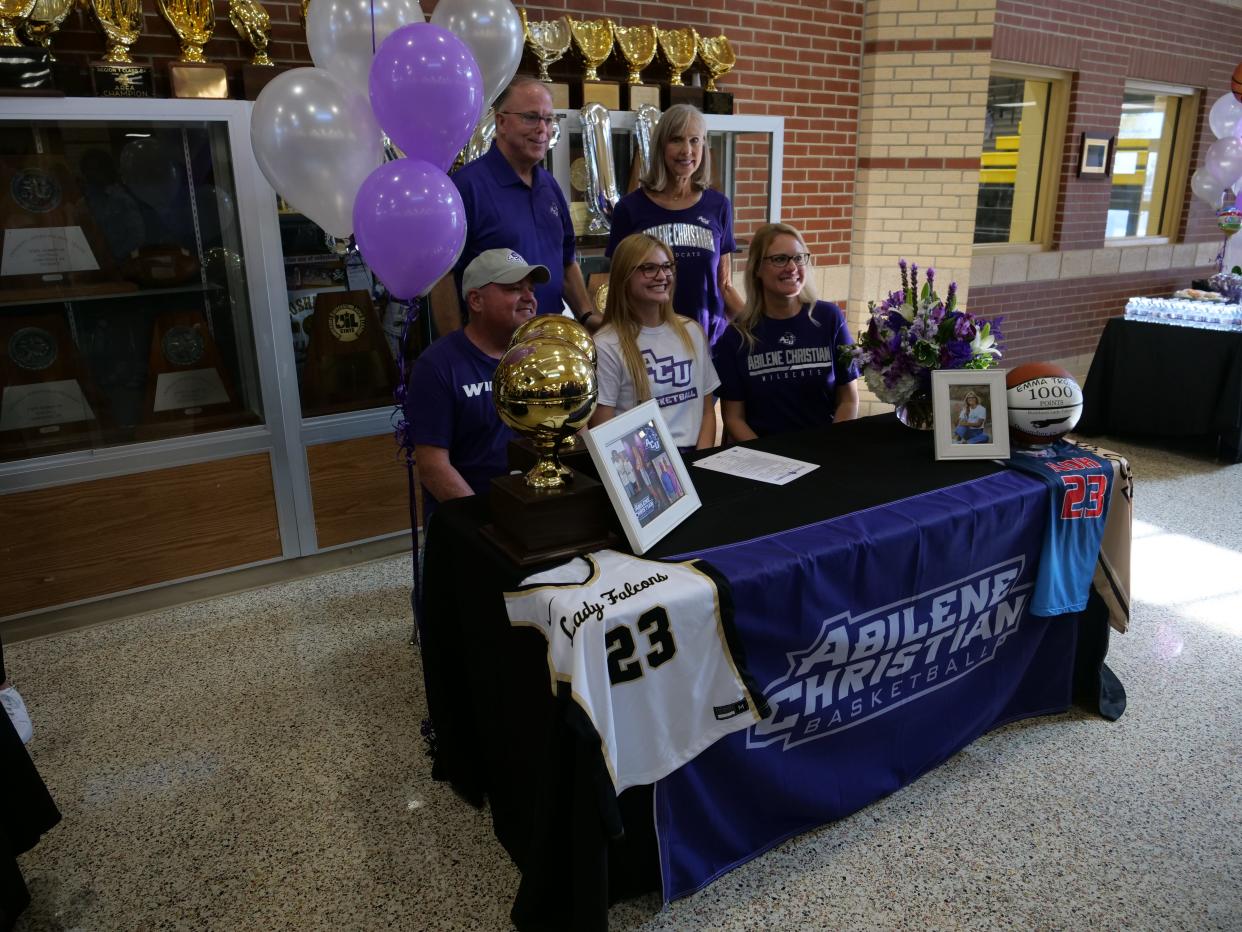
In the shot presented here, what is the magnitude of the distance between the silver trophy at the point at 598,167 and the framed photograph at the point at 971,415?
1.93m

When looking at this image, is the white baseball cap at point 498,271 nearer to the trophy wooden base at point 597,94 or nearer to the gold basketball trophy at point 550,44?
the gold basketball trophy at point 550,44

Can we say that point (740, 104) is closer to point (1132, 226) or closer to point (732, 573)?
point (732, 573)

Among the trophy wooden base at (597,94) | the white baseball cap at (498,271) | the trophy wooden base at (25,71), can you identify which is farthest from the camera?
the trophy wooden base at (597,94)

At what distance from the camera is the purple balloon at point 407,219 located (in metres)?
2.06

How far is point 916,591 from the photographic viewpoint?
196 cm

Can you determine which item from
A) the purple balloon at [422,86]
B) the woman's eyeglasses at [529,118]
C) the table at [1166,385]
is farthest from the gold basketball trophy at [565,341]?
the table at [1166,385]

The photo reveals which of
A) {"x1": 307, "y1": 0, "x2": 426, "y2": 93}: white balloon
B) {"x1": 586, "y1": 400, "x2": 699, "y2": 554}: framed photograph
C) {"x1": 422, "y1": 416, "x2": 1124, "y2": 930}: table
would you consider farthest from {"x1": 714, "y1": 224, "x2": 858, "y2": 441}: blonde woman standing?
{"x1": 307, "y1": 0, "x2": 426, "y2": 93}: white balloon

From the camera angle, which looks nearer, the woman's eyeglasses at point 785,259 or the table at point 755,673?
the table at point 755,673

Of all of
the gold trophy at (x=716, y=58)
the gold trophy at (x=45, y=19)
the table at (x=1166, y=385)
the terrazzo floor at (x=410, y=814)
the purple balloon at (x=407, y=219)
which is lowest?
the terrazzo floor at (x=410, y=814)

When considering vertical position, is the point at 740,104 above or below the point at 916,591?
above

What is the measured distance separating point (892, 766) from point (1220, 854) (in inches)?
28.3

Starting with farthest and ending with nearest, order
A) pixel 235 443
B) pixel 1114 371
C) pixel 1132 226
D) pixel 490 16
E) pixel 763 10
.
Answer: pixel 1132 226 < pixel 1114 371 < pixel 763 10 < pixel 235 443 < pixel 490 16

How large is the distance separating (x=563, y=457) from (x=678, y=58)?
3.04m

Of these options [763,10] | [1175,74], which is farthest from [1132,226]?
[763,10]
